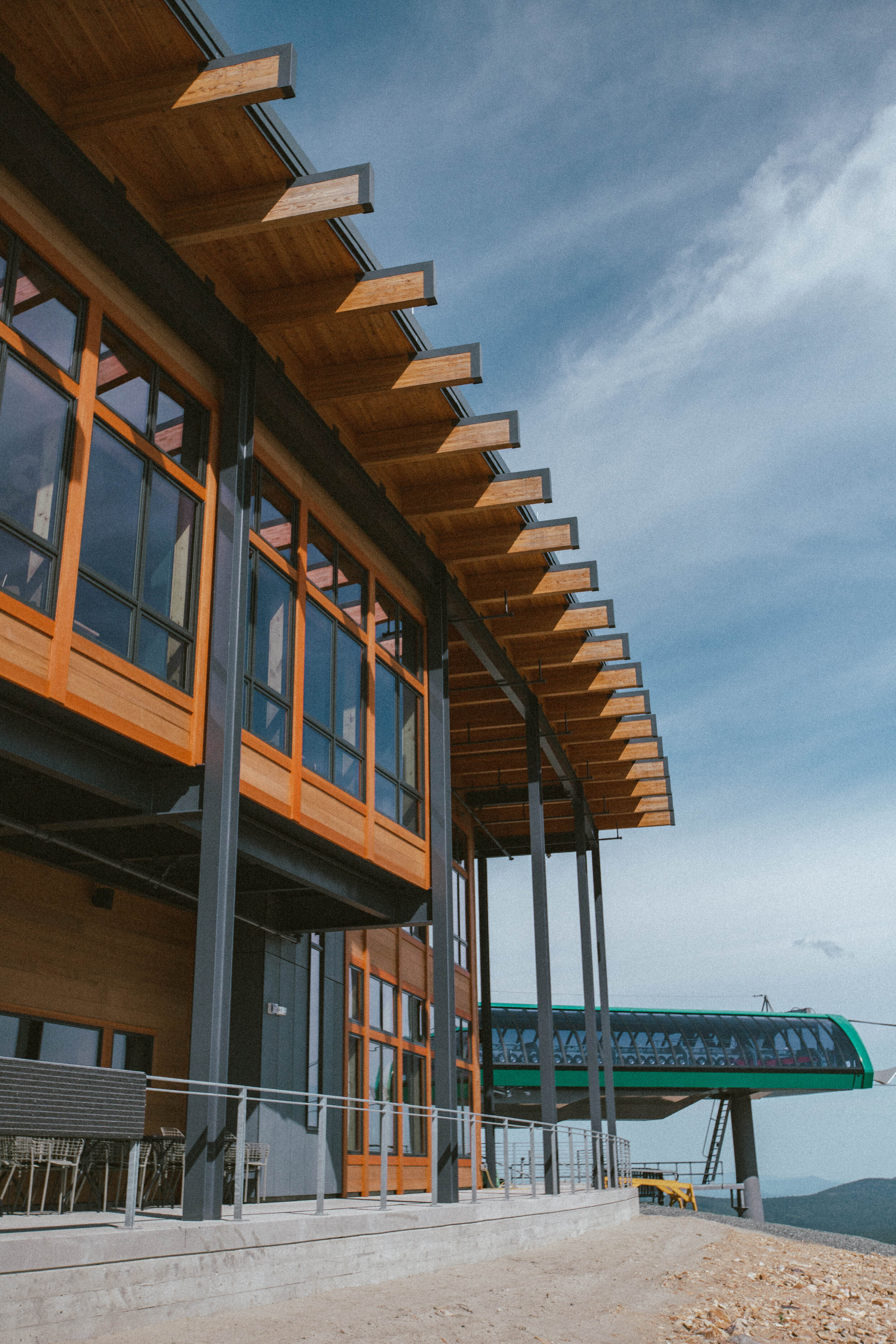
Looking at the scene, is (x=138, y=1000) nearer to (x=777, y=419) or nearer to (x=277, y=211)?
(x=277, y=211)

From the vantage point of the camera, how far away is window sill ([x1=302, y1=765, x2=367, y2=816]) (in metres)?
11.7

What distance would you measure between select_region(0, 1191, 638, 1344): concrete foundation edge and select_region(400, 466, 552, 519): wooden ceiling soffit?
806 centimetres

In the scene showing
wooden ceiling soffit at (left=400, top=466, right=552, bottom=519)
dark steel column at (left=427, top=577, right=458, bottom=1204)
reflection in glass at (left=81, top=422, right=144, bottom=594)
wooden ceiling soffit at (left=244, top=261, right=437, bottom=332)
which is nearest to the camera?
reflection in glass at (left=81, top=422, right=144, bottom=594)

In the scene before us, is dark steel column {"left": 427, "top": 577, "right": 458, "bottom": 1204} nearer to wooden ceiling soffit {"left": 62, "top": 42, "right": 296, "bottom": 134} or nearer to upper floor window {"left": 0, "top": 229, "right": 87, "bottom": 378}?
upper floor window {"left": 0, "top": 229, "right": 87, "bottom": 378}

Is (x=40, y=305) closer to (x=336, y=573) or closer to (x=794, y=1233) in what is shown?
(x=336, y=573)

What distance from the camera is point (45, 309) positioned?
8.71m

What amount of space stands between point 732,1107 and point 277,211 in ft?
129

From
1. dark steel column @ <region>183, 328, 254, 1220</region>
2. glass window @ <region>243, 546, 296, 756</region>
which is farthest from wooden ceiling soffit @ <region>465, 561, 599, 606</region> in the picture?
dark steel column @ <region>183, 328, 254, 1220</region>

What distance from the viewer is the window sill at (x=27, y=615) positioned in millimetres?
7871

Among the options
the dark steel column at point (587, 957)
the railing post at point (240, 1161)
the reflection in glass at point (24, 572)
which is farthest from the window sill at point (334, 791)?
the dark steel column at point (587, 957)

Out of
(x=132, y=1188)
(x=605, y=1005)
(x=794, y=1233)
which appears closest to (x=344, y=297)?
(x=132, y=1188)

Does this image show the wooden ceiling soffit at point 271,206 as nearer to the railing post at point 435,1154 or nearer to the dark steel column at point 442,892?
the dark steel column at point 442,892

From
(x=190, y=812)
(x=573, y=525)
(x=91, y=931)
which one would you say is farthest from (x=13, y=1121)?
(x=573, y=525)

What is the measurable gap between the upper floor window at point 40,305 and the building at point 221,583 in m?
0.03
